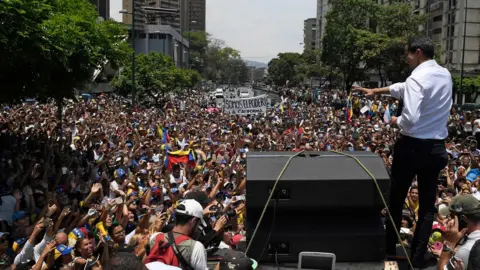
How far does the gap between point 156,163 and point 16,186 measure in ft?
13.6

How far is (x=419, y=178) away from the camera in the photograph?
3.81 meters

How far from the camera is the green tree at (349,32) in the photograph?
4750 centimetres

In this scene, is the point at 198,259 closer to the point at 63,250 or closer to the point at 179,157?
the point at 63,250

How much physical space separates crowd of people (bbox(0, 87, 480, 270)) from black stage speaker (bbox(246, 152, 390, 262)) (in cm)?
26

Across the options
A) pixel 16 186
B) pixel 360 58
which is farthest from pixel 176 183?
pixel 360 58

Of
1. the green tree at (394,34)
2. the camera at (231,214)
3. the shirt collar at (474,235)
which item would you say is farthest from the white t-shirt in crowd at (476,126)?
the green tree at (394,34)

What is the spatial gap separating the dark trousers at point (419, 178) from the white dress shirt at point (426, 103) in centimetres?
7

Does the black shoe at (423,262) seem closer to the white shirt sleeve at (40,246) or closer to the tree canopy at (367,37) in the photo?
the white shirt sleeve at (40,246)

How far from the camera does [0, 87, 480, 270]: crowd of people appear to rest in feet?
12.1

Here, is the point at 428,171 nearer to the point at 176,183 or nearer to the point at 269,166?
the point at 269,166

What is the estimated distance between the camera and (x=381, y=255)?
3.33 m

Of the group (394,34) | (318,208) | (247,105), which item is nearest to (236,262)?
(318,208)

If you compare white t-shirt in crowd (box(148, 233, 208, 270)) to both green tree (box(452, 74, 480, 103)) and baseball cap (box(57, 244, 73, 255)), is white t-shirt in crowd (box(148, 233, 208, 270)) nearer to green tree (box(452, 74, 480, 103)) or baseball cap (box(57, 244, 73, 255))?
baseball cap (box(57, 244, 73, 255))

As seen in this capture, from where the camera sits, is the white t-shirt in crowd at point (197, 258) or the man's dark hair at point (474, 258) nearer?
the man's dark hair at point (474, 258)
